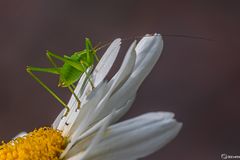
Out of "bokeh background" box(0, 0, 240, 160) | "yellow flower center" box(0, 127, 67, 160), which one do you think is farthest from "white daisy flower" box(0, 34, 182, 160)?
"bokeh background" box(0, 0, 240, 160)

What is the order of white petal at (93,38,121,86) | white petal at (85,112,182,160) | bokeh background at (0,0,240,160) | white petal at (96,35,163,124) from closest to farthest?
white petal at (85,112,182,160), white petal at (96,35,163,124), white petal at (93,38,121,86), bokeh background at (0,0,240,160)

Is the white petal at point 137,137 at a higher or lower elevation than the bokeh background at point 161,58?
higher

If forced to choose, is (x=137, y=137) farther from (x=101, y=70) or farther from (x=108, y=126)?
(x=101, y=70)

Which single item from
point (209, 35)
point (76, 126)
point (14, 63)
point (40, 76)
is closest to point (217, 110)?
point (209, 35)

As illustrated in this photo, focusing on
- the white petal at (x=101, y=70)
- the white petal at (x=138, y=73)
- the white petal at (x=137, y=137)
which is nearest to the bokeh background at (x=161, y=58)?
the white petal at (x=101, y=70)

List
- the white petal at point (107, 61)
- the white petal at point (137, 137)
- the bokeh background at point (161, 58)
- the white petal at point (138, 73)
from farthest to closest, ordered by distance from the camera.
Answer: the bokeh background at point (161, 58) → the white petal at point (107, 61) → the white petal at point (138, 73) → the white petal at point (137, 137)

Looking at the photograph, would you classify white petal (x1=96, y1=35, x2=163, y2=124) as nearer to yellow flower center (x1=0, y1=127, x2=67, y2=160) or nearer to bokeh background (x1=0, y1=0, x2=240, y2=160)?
yellow flower center (x1=0, y1=127, x2=67, y2=160)

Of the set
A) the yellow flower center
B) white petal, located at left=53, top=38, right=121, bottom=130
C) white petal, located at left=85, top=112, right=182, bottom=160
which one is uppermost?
white petal, located at left=53, top=38, right=121, bottom=130

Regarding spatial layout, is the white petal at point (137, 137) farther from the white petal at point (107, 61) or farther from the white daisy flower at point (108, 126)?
the white petal at point (107, 61)
